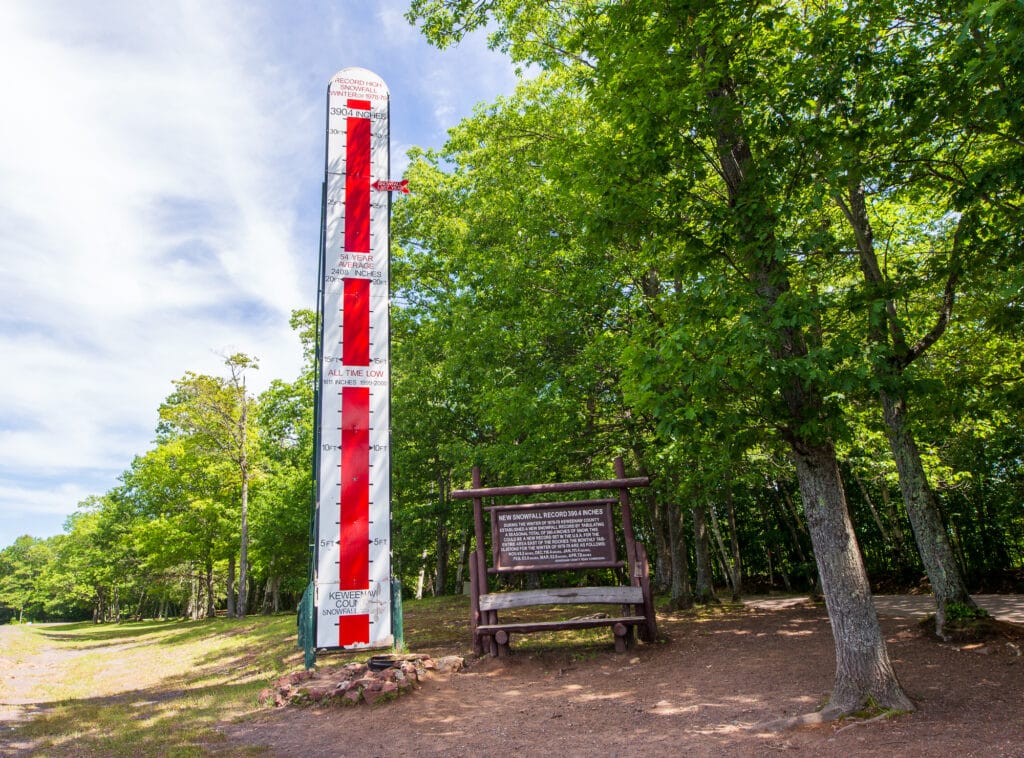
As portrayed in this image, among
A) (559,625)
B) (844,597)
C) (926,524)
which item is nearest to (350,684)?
(559,625)

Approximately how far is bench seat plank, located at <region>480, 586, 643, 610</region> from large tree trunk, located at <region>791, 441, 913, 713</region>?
3.72m

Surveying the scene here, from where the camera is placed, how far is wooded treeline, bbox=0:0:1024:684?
542 cm

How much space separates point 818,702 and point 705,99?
225 inches

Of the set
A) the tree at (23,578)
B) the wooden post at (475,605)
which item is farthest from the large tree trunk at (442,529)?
the tree at (23,578)

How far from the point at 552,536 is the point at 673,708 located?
11.3 feet

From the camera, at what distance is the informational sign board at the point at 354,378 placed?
809 centimetres

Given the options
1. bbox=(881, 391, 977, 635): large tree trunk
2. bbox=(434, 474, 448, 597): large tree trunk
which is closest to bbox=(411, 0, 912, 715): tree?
bbox=(881, 391, 977, 635): large tree trunk

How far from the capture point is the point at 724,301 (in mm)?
5254

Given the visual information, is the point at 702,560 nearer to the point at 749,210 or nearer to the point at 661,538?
the point at 661,538

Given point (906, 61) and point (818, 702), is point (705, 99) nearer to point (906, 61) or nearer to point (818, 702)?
point (906, 61)

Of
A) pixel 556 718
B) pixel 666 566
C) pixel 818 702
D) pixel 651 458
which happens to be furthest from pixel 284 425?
pixel 818 702

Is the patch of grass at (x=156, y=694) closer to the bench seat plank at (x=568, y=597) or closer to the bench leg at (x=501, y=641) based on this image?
the bench leg at (x=501, y=641)

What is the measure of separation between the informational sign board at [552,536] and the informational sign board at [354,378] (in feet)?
5.78

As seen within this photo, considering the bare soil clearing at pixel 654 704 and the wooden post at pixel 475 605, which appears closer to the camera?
the bare soil clearing at pixel 654 704
